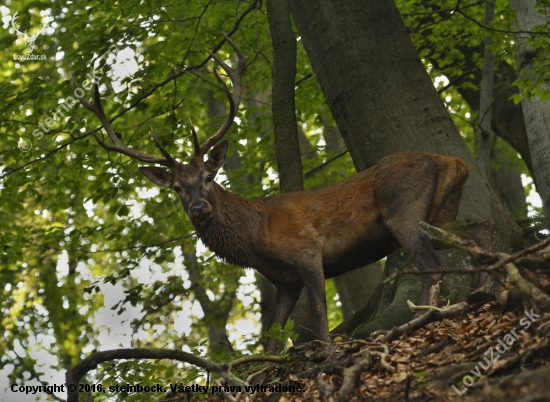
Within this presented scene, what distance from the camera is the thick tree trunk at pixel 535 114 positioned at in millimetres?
9117

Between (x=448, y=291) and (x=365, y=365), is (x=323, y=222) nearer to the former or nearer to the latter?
(x=448, y=291)

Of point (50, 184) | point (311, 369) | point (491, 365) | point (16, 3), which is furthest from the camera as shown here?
point (16, 3)

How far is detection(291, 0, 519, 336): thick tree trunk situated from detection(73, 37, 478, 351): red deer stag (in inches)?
24.8

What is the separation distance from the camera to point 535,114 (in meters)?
9.33

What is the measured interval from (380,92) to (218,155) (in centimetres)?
193

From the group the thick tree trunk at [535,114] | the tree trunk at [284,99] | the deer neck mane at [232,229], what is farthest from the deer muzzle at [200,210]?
the thick tree trunk at [535,114]

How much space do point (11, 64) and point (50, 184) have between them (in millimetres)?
6388

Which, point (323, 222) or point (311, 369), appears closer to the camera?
point (311, 369)

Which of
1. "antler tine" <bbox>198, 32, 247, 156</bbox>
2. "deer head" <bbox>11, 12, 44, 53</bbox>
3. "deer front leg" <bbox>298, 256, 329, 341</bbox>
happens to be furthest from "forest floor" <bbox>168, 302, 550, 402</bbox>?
"deer head" <bbox>11, 12, 44, 53</bbox>

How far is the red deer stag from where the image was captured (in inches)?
271

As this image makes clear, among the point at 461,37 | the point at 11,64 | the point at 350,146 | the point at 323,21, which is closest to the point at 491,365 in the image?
the point at 350,146

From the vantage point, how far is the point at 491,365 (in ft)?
13.6

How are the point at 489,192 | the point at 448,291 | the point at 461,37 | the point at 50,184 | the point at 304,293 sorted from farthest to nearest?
1. the point at 461,37
2. the point at 50,184
3. the point at 304,293
4. the point at 489,192
5. the point at 448,291
